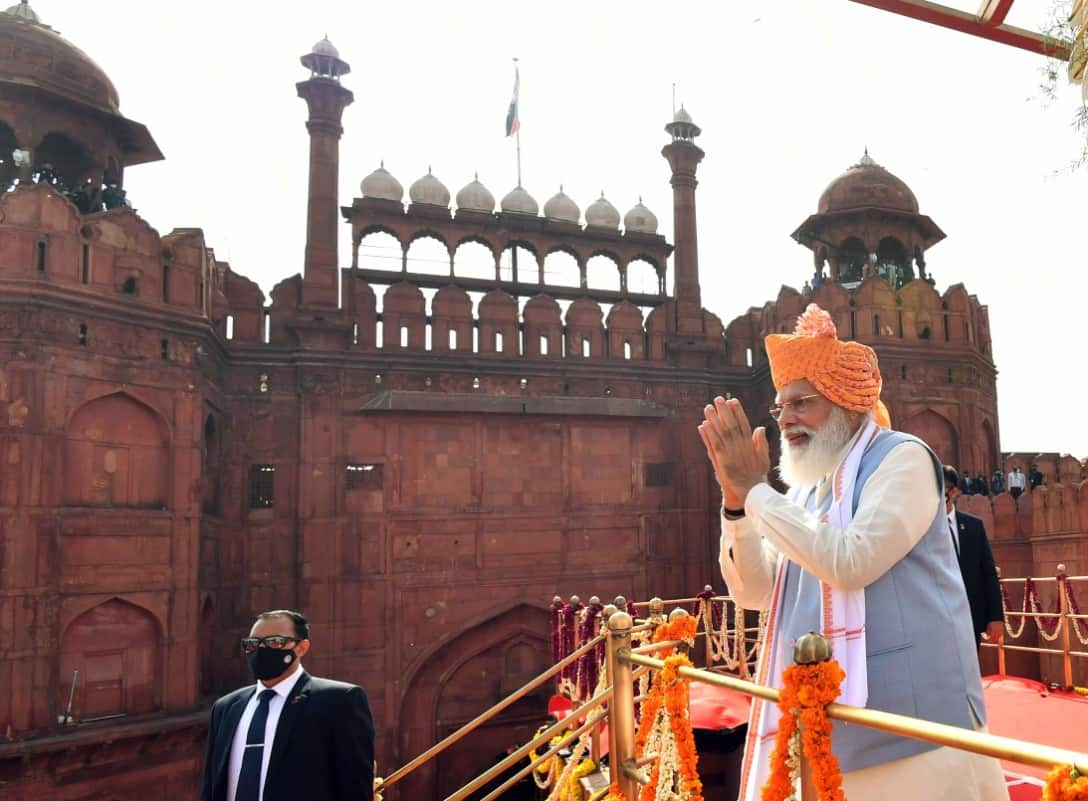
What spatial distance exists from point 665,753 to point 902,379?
11.6 metres

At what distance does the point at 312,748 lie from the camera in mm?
2955

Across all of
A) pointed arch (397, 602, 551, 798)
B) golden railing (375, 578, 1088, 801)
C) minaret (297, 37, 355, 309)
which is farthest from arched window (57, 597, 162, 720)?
golden railing (375, 578, 1088, 801)

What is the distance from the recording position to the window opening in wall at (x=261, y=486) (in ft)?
41.5

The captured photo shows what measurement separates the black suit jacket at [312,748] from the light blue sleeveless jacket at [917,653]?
1875 mm

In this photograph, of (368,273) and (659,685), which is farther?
(368,273)

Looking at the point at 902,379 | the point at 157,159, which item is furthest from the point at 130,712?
the point at 902,379

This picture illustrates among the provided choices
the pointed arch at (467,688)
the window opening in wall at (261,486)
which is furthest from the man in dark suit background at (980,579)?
the window opening in wall at (261,486)

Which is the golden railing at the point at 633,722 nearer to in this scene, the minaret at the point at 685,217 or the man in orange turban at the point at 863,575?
the man in orange turban at the point at 863,575

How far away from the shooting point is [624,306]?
15.0 metres

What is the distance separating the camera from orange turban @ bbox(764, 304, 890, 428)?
222cm

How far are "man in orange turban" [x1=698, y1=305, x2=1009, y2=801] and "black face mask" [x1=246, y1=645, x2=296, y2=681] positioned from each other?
6.05 feet

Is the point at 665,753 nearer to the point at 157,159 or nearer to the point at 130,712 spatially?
the point at 130,712

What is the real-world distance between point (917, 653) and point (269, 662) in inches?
93.9

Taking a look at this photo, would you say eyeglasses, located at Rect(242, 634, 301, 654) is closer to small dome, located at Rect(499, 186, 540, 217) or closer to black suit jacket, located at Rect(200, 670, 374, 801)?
black suit jacket, located at Rect(200, 670, 374, 801)
